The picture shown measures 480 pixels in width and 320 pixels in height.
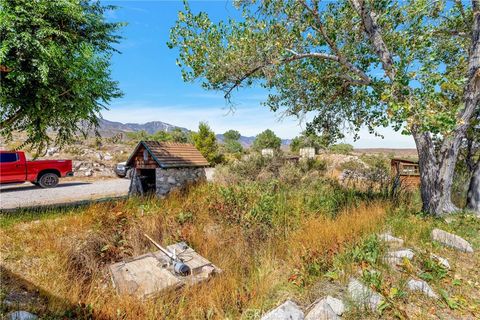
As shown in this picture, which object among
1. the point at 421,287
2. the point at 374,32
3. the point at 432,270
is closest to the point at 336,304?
the point at 421,287

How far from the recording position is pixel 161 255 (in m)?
5.48

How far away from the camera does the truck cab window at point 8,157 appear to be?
12.1m

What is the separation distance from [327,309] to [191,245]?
4157 mm

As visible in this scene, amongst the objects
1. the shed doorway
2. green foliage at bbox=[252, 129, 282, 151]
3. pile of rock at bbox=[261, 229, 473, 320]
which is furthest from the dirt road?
green foliage at bbox=[252, 129, 282, 151]

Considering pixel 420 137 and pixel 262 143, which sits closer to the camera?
pixel 420 137

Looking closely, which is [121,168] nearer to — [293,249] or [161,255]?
[161,255]

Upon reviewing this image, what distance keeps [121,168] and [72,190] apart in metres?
5.58

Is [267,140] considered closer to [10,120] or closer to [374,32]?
[374,32]

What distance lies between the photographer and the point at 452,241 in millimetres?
4535

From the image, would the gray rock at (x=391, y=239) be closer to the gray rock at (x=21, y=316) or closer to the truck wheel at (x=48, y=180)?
the gray rock at (x=21, y=316)

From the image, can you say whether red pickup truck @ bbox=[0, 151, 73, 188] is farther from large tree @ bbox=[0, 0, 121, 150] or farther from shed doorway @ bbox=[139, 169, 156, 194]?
shed doorway @ bbox=[139, 169, 156, 194]

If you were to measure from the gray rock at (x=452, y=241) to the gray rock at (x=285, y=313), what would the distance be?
346 cm

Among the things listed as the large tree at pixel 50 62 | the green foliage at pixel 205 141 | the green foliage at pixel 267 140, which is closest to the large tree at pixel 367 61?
the large tree at pixel 50 62

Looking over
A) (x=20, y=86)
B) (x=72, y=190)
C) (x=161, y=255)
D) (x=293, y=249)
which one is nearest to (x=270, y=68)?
(x=293, y=249)
